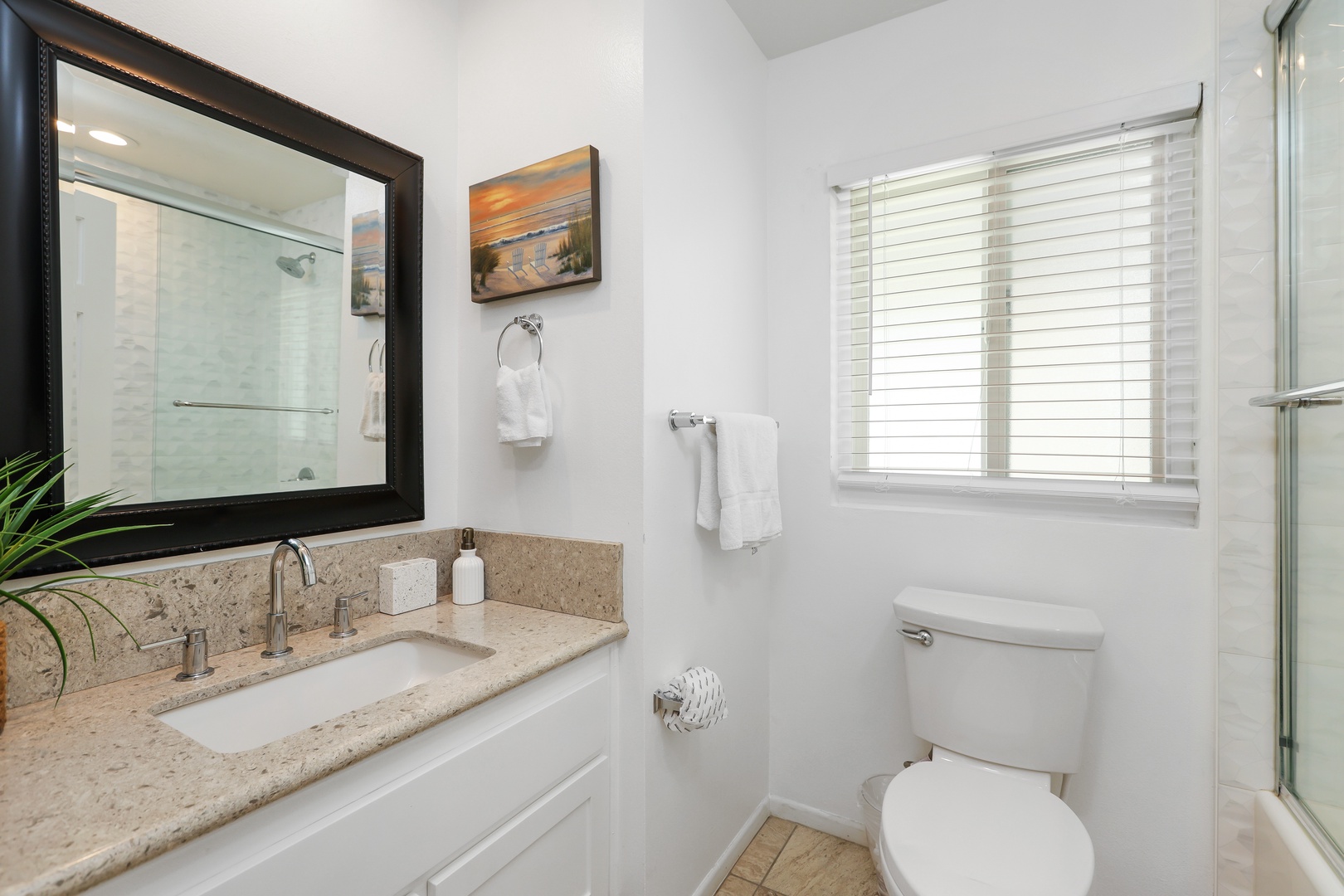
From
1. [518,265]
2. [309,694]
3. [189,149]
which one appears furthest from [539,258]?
[309,694]

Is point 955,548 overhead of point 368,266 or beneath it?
beneath

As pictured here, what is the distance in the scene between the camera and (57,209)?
0.95 meters

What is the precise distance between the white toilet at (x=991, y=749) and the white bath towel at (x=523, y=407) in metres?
1.01

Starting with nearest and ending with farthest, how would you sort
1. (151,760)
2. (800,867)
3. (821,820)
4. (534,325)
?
(151,760), (534,325), (800,867), (821,820)

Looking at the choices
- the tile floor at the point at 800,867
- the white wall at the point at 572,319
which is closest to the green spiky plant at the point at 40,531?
the white wall at the point at 572,319

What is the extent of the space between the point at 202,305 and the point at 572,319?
2.30 feet

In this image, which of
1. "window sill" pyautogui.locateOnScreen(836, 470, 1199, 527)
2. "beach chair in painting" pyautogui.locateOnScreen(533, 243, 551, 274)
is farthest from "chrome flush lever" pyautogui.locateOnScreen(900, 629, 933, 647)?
"beach chair in painting" pyautogui.locateOnScreen(533, 243, 551, 274)

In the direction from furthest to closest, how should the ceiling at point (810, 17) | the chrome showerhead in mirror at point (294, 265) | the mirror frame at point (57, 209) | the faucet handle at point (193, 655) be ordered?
the ceiling at point (810, 17)
the chrome showerhead in mirror at point (294, 265)
the faucet handle at point (193, 655)
the mirror frame at point (57, 209)

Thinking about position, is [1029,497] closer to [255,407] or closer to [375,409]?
[375,409]

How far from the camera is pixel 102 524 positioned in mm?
990

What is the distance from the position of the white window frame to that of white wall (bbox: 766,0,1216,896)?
38mm

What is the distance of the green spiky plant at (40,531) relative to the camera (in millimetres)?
791

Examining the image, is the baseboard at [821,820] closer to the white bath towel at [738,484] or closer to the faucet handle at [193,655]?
the white bath towel at [738,484]

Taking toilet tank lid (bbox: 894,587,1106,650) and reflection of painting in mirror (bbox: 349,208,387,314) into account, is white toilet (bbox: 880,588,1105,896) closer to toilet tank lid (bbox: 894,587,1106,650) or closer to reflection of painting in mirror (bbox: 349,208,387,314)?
toilet tank lid (bbox: 894,587,1106,650)
